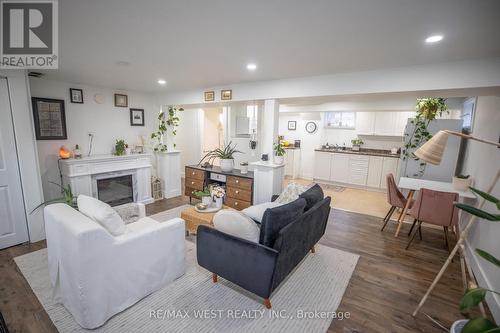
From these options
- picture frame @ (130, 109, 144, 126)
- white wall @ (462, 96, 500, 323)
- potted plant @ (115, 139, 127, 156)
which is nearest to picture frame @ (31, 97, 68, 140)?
potted plant @ (115, 139, 127, 156)

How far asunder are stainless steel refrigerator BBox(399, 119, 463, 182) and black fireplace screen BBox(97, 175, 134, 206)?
17.7ft

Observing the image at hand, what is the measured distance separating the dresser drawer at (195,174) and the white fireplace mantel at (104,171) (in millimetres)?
776

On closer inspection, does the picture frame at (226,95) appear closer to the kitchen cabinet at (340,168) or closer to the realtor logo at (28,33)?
the realtor logo at (28,33)

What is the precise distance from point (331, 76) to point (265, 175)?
176 cm

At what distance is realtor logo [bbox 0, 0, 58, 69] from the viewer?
161 cm

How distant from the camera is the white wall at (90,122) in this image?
3.77 m

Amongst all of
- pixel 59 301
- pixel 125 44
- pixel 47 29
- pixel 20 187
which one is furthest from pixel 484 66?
pixel 20 187

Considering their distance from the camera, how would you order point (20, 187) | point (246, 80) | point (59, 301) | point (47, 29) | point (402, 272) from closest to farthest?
point (47, 29)
point (59, 301)
point (402, 272)
point (20, 187)
point (246, 80)

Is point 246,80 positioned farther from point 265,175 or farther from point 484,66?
point 484,66

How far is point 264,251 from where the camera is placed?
1.82 m

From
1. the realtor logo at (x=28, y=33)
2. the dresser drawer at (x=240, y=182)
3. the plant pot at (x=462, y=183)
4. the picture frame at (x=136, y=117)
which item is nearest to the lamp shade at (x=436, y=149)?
the plant pot at (x=462, y=183)

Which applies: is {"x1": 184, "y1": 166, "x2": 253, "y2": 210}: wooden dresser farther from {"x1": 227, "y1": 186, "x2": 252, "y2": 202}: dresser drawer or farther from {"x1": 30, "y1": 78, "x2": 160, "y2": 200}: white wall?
{"x1": 30, "y1": 78, "x2": 160, "y2": 200}: white wall

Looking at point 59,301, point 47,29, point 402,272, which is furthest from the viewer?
point 402,272

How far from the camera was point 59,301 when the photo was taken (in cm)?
203
